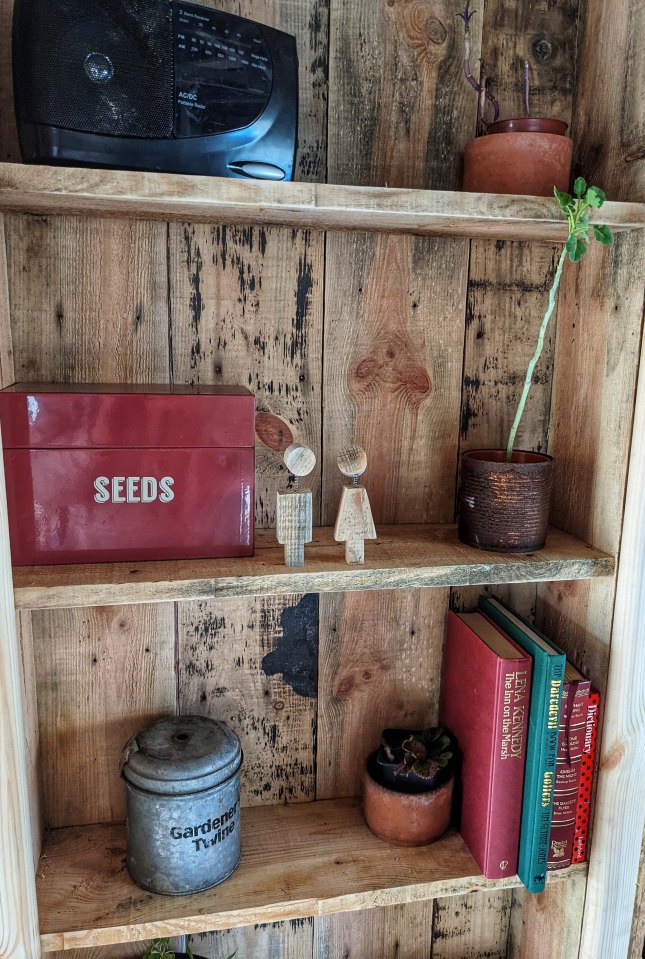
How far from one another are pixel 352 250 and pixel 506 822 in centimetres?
83

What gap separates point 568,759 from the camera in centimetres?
98

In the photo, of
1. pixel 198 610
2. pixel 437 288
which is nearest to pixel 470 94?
pixel 437 288

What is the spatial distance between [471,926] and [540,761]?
50cm

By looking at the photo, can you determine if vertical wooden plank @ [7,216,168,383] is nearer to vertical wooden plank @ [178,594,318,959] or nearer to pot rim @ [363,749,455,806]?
vertical wooden plank @ [178,594,318,959]

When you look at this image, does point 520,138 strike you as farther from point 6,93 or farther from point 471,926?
point 471,926

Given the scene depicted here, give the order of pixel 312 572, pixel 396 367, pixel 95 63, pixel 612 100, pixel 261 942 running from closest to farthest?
pixel 95 63
pixel 312 572
pixel 612 100
pixel 396 367
pixel 261 942

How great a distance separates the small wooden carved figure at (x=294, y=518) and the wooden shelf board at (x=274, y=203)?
282mm

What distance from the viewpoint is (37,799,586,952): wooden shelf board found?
0.90 m

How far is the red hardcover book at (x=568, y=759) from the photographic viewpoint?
0.98 metres

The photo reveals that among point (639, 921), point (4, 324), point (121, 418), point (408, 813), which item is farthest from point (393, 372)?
point (639, 921)

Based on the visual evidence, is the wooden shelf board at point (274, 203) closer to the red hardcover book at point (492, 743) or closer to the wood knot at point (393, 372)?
the wood knot at point (393, 372)

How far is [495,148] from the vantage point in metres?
0.92

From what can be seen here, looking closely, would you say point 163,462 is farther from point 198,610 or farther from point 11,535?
point 198,610

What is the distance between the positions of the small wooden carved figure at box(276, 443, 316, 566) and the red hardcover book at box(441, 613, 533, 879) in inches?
12.5
